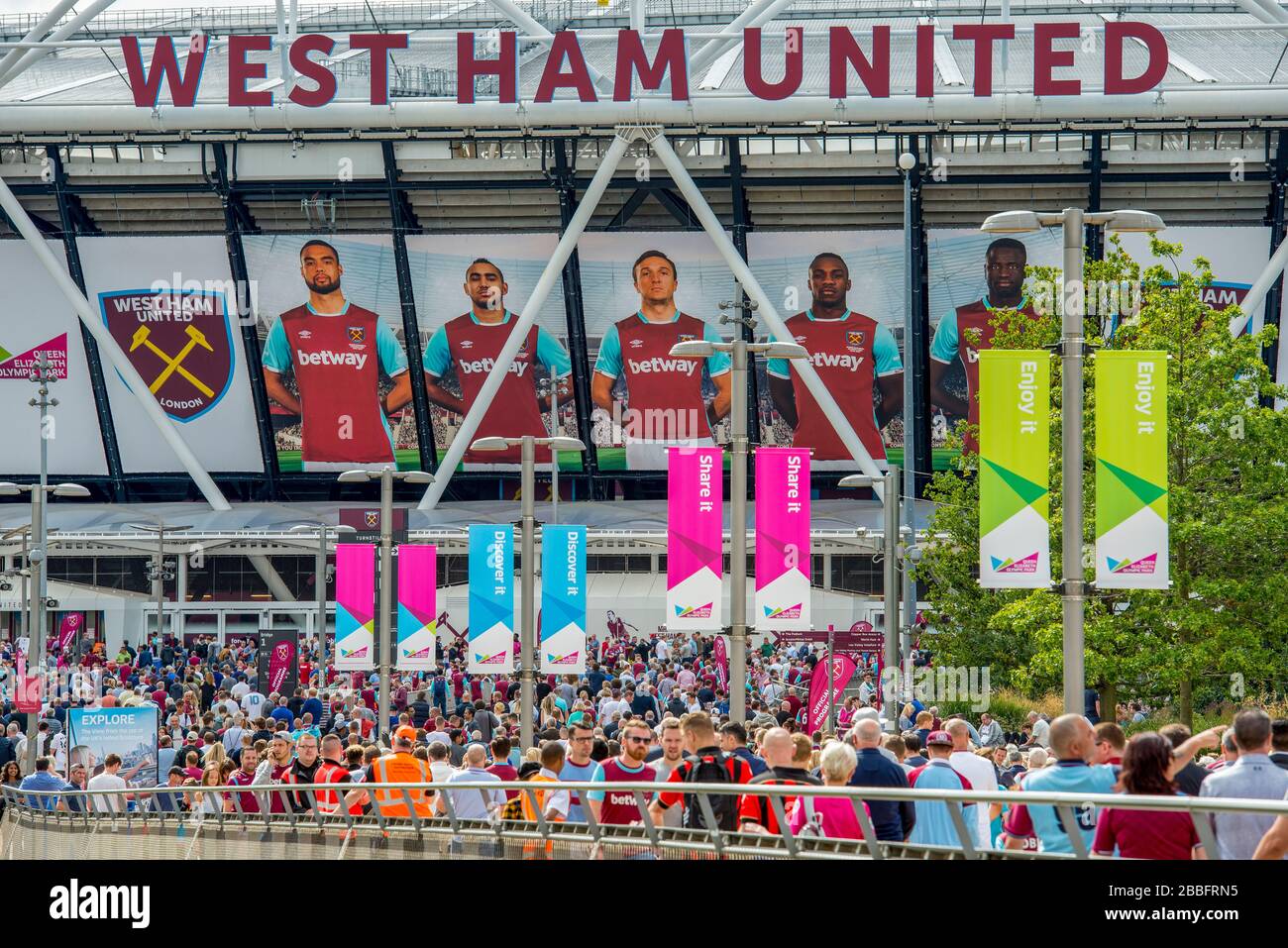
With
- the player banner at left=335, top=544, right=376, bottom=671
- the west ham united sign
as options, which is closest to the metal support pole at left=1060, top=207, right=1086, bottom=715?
the player banner at left=335, top=544, right=376, bottom=671

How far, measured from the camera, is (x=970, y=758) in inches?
526

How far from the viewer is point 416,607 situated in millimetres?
29031

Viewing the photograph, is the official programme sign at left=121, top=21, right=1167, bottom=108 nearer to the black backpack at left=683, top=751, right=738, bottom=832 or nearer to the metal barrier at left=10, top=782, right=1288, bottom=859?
the metal barrier at left=10, top=782, right=1288, bottom=859

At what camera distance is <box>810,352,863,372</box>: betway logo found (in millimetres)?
49844

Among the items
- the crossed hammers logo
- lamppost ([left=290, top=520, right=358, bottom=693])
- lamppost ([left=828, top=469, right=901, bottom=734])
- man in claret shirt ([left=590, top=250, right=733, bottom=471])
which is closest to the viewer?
lamppost ([left=828, top=469, right=901, bottom=734])

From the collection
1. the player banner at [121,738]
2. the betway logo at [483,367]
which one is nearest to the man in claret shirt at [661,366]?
the betway logo at [483,367]

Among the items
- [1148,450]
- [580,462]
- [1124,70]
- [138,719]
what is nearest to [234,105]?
[580,462]

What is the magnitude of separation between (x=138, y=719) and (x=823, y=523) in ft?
96.1

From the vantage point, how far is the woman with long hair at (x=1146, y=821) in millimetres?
7922

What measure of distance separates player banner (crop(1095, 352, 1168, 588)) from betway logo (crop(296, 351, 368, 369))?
3717cm

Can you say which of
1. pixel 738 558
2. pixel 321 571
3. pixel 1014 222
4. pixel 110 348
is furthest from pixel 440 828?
pixel 110 348

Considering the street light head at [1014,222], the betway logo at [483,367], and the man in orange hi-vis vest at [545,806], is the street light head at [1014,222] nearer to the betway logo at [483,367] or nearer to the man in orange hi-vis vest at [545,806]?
the man in orange hi-vis vest at [545,806]

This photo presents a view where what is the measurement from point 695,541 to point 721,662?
13608mm

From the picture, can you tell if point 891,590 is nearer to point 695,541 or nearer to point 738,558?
point 695,541
